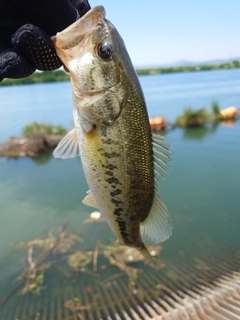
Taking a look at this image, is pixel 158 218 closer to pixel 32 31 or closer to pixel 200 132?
pixel 32 31

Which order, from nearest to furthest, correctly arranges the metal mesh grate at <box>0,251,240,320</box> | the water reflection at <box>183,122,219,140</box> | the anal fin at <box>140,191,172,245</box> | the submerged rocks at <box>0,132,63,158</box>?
1. the anal fin at <box>140,191,172,245</box>
2. the metal mesh grate at <box>0,251,240,320</box>
3. the submerged rocks at <box>0,132,63,158</box>
4. the water reflection at <box>183,122,219,140</box>

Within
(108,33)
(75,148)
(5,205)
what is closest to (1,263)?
(5,205)

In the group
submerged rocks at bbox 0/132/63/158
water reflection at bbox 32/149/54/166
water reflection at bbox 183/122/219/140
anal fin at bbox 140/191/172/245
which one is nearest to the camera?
anal fin at bbox 140/191/172/245

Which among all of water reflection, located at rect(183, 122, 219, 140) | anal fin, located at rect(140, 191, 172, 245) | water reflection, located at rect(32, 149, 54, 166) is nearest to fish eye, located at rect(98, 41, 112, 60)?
anal fin, located at rect(140, 191, 172, 245)

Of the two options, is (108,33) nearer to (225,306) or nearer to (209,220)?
(225,306)

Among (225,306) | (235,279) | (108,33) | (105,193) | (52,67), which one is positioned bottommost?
(235,279)

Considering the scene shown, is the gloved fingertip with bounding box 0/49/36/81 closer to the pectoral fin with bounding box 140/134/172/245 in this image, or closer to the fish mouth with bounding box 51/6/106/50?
the fish mouth with bounding box 51/6/106/50

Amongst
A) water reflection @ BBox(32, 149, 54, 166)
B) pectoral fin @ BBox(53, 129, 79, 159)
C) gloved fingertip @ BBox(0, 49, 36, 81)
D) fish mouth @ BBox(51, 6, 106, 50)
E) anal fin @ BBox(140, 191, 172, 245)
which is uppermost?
fish mouth @ BBox(51, 6, 106, 50)
